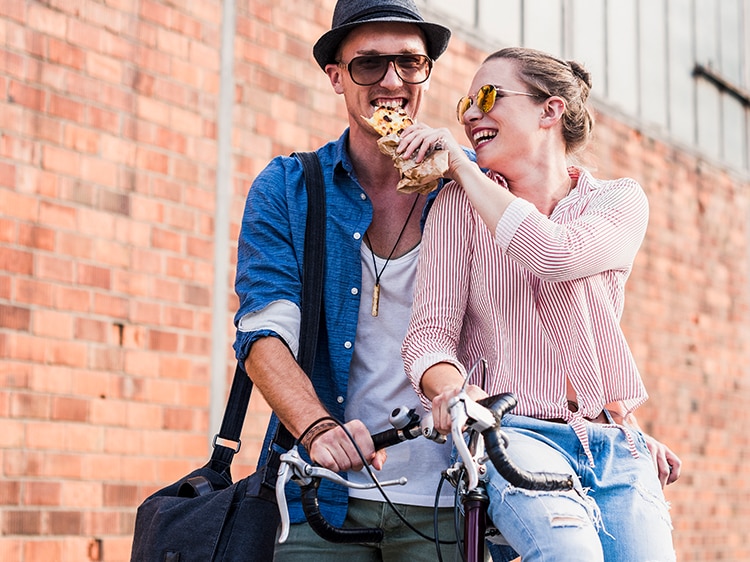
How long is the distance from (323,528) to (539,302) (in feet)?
2.72

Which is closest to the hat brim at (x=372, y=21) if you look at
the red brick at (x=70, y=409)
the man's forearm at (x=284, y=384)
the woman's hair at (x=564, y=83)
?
the woman's hair at (x=564, y=83)

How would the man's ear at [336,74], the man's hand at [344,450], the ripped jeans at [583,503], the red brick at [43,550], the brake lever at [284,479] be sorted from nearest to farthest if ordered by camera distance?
the ripped jeans at [583,503] → the brake lever at [284,479] → the man's hand at [344,450] → the man's ear at [336,74] → the red brick at [43,550]

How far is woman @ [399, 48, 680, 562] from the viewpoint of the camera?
9.78 feet

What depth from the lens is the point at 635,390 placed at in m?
3.22

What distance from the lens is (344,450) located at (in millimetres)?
2951

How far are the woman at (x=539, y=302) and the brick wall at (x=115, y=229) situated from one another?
4.03 ft

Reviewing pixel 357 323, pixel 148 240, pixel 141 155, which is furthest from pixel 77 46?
pixel 357 323

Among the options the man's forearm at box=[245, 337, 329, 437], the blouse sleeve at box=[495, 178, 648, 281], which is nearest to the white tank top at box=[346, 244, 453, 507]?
the man's forearm at box=[245, 337, 329, 437]

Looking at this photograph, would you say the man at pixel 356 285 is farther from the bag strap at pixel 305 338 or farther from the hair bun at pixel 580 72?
the hair bun at pixel 580 72

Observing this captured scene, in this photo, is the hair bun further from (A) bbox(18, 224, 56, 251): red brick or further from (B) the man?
(A) bbox(18, 224, 56, 251): red brick

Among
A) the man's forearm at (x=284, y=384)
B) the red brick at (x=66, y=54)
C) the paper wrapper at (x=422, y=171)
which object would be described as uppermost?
the red brick at (x=66, y=54)

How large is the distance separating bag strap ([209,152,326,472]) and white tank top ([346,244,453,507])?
0.16 m

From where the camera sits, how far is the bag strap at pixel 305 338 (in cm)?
331

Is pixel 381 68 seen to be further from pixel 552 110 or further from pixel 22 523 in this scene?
pixel 22 523
